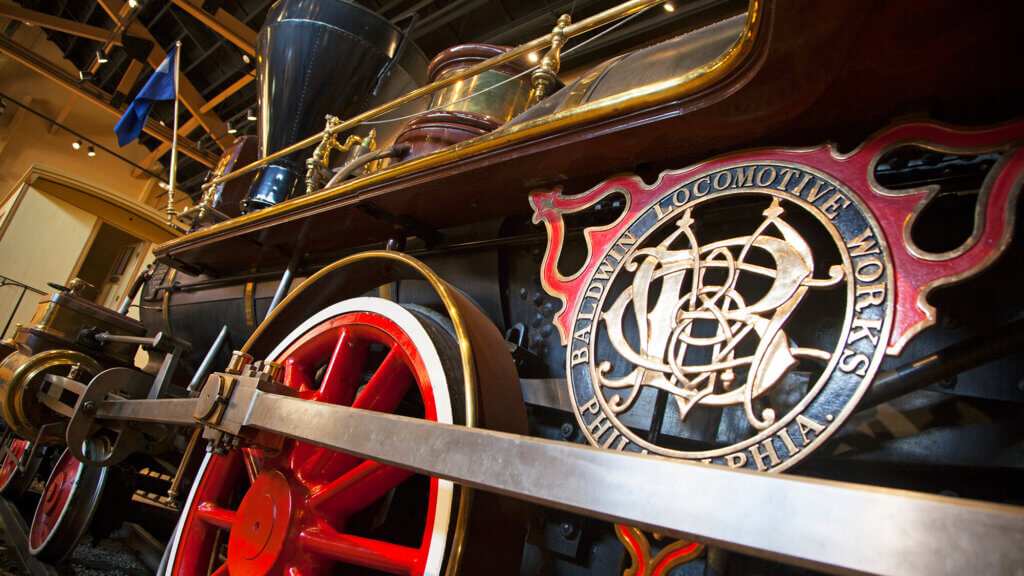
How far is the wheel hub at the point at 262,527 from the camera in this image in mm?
1027

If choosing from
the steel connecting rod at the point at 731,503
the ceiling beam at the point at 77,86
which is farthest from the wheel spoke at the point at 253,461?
the ceiling beam at the point at 77,86

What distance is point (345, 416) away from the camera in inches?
31.4

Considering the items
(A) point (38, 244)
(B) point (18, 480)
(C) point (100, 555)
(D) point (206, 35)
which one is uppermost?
(D) point (206, 35)

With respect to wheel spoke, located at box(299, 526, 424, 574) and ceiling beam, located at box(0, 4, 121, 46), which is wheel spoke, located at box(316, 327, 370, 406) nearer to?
wheel spoke, located at box(299, 526, 424, 574)

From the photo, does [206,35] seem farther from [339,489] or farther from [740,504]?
[740,504]

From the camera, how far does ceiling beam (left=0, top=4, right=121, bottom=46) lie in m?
5.88

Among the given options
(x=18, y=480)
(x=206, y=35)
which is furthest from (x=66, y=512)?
(x=206, y=35)

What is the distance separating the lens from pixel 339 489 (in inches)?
42.8

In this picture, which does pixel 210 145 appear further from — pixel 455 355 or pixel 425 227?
pixel 455 355

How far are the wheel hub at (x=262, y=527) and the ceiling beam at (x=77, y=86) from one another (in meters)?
7.49

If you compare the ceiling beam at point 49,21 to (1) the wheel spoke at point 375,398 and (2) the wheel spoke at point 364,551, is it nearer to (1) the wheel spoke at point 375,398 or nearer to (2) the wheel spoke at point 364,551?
(1) the wheel spoke at point 375,398

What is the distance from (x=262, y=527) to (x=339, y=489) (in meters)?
0.17

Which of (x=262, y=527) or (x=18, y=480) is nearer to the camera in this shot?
(x=262, y=527)

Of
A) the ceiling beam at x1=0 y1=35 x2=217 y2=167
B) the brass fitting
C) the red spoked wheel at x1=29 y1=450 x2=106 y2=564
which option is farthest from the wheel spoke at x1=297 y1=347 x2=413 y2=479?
the ceiling beam at x1=0 y1=35 x2=217 y2=167
